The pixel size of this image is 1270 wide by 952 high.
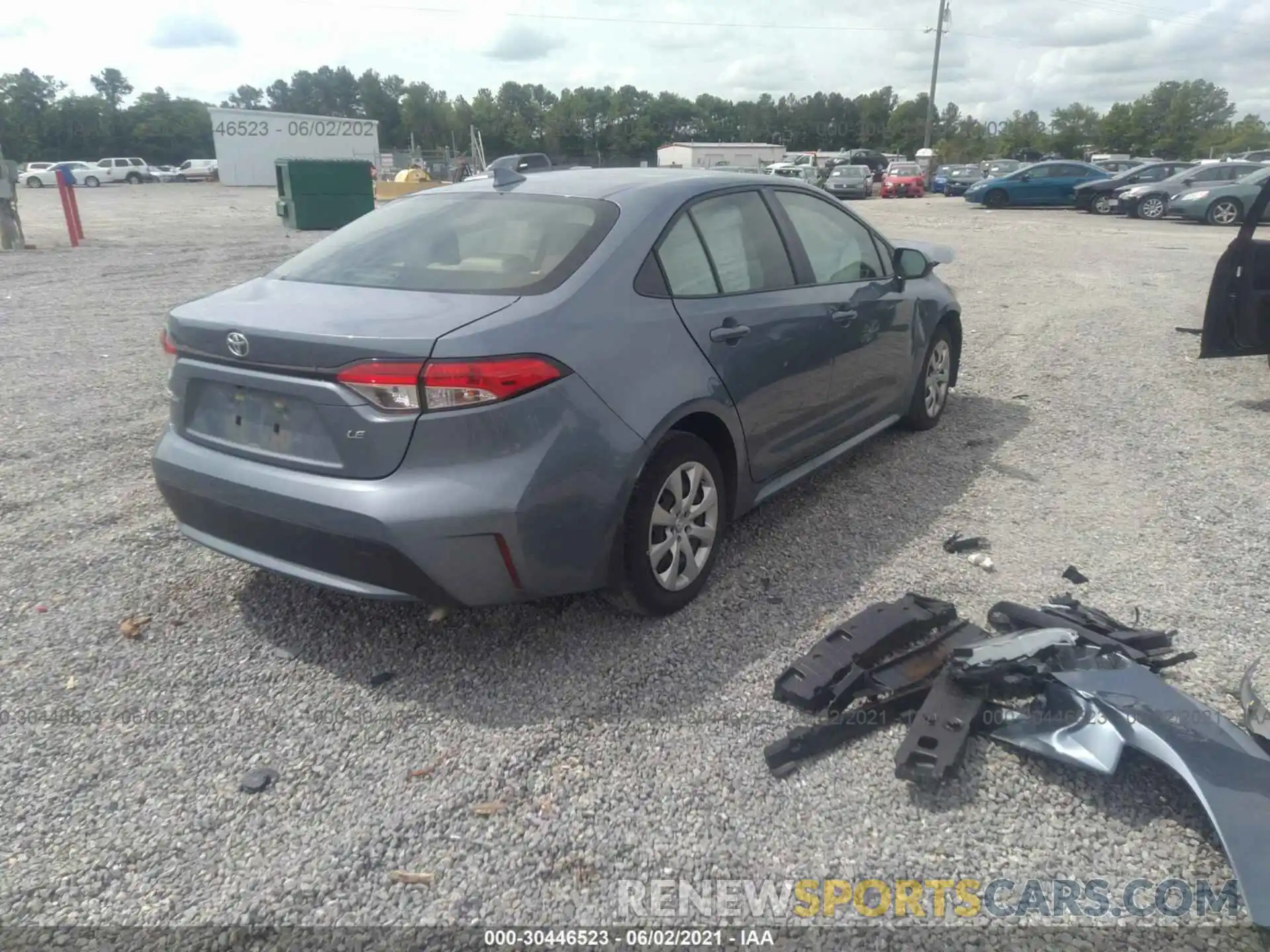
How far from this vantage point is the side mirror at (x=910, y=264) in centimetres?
529

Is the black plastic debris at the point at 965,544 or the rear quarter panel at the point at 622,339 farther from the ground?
the rear quarter panel at the point at 622,339

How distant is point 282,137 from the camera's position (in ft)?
175

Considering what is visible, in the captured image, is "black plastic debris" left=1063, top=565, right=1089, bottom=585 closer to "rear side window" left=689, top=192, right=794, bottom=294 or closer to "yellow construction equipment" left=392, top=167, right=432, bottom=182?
"rear side window" left=689, top=192, right=794, bottom=294

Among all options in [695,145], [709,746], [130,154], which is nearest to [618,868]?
[709,746]

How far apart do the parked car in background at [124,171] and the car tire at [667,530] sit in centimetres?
6292

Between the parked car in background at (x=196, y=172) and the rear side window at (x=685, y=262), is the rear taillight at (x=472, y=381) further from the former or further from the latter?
the parked car in background at (x=196, y=172)

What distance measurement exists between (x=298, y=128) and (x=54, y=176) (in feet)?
41.6

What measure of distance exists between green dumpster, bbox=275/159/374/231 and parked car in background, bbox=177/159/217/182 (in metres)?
52.1

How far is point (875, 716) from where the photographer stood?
3049 millimetres

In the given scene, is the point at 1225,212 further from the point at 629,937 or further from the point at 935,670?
the point at 629,937

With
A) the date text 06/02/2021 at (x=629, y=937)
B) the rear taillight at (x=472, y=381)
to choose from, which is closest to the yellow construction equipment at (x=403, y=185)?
the rear taillight at (x=472, y=381)

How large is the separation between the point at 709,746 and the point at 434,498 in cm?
114

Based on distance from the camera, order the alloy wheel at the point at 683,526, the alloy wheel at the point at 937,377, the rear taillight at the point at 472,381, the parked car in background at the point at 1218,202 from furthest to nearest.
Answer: the parked car in background at the point at 1218,202 → the alloy wheel at the point at 937,377 → the alloy wheel at the point at 683,526 → the rear taillight at the point at 472,381

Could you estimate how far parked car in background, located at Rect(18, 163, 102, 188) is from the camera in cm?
5156
